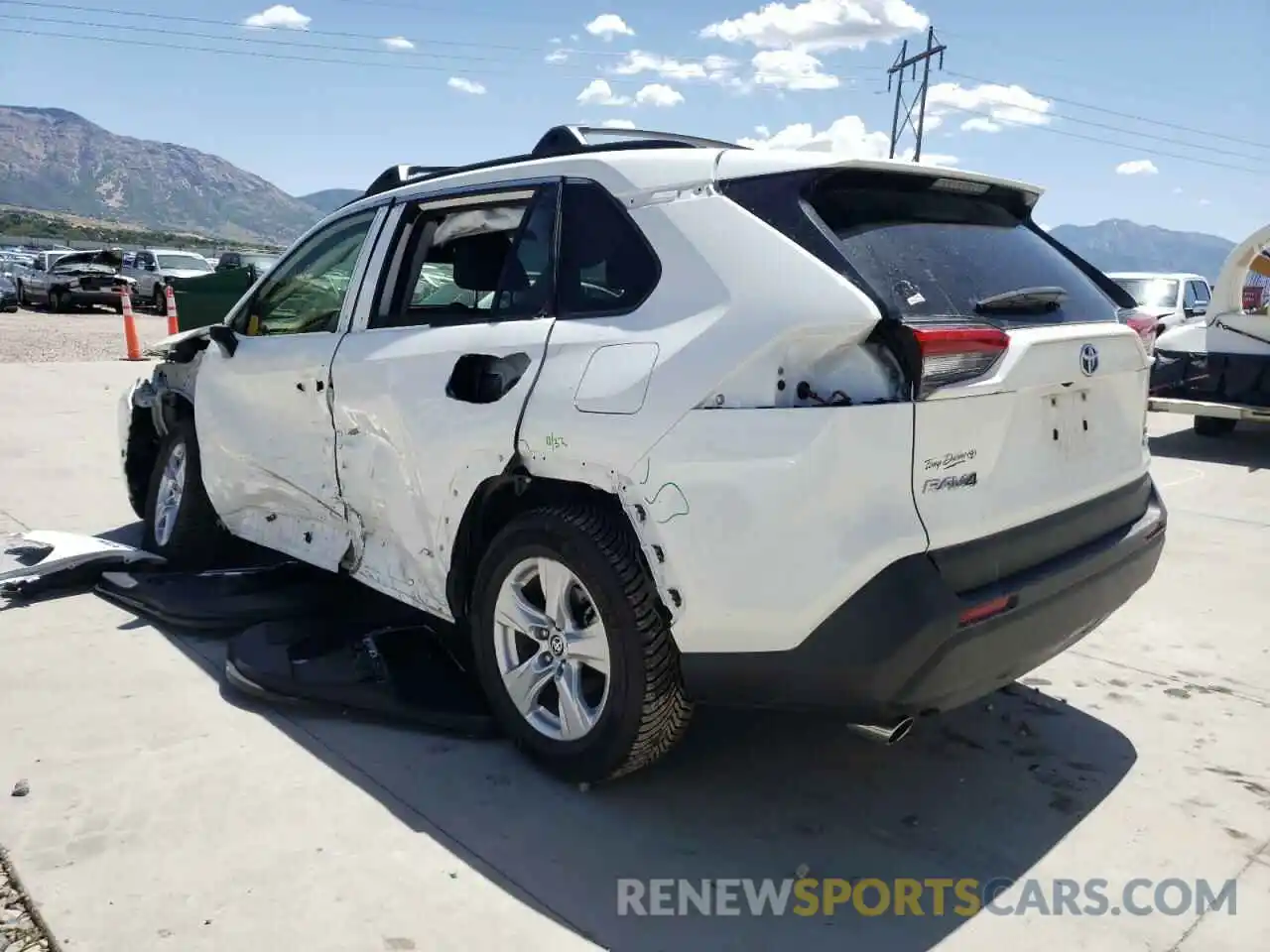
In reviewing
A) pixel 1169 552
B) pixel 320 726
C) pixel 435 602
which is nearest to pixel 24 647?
pixel 320 726

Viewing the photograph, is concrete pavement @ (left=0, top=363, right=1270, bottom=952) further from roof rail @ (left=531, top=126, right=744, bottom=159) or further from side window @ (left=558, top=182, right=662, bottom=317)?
roof rail @ (left=531, top=126, right=744, bottom=159)

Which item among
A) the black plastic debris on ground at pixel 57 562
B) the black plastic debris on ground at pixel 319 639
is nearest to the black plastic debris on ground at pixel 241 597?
the black plastic debris on ground at pixel 319 639

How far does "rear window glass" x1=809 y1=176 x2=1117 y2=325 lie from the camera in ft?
8.66

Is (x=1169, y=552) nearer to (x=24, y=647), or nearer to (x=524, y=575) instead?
(x=524, y=575)

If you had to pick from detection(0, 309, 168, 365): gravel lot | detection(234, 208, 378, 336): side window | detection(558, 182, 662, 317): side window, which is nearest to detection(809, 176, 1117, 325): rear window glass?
detection(558, 182, 662, 317): side window

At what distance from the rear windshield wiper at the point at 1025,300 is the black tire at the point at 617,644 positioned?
1164 millimetres

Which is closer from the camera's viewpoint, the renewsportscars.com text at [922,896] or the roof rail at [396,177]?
the renewsportscars.com text at [922,896]

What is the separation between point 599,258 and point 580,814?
1635 millimetres

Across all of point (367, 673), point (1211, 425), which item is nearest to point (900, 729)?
point (367, 673)

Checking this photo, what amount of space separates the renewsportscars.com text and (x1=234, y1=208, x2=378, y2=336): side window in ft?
8.14

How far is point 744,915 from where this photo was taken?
8.30 ft

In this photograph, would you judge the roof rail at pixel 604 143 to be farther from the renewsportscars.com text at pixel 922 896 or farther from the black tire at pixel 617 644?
the renewsportscars.com text at pixel 922 896

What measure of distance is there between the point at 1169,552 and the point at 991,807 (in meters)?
→ 3.57

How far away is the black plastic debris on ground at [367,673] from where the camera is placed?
3.47 metres
